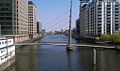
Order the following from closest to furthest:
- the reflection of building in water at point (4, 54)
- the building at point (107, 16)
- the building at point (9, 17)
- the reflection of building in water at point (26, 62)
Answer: the reflection of building in water at point (4, 54), the reflection of building in water at point (26, 62), the building at point (9, 17), the building at point (107, 16)

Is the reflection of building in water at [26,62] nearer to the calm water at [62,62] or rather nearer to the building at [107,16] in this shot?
the calm water at [62,62]

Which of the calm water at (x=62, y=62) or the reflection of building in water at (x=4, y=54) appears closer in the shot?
the reflection of building in water at (x=4, y=54)

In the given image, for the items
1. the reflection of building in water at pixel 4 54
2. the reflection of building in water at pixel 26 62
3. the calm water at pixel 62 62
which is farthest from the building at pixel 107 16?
the reflection of building in water at pixel 4 54

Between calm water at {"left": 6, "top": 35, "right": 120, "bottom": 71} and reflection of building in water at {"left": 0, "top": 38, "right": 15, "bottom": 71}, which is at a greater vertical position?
reflection of building in water at {"left": 0, "top": 38, "right": 15, "bottom": 71}

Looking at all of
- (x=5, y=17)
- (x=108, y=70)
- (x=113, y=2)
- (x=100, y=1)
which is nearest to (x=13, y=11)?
(x=5, y=17)

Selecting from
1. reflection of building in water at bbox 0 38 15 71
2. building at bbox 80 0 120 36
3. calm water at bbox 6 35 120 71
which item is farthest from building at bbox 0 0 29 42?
reflection of building in water at bbox 0 38 15 71

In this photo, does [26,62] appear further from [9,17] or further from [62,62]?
[9,17]

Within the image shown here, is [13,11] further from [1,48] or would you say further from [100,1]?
[1,48]

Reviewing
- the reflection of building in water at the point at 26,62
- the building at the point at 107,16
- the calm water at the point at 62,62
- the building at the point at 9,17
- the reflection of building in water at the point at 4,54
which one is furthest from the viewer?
the building at the point at 107,16

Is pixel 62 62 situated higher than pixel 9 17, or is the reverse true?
pixel 9 17

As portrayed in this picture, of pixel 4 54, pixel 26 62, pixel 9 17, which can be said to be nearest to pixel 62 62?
pixel 26 62

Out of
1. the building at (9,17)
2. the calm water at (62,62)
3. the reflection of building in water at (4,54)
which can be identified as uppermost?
the building at (9,17)

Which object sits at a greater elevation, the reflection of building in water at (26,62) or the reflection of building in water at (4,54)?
the reflection of building in water at (4,54)

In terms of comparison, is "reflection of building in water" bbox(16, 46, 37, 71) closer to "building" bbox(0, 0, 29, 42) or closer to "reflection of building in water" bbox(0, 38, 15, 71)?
"reflection of building in water" bbox(0, 38, 15, 71)
